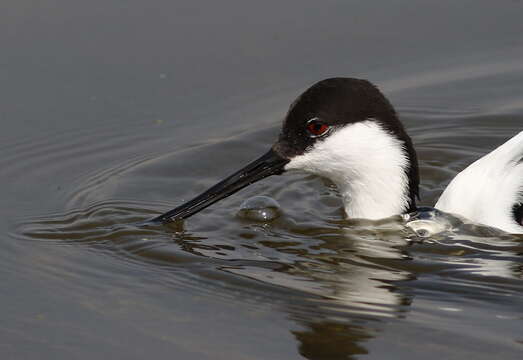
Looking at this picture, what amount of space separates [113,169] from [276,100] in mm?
1486

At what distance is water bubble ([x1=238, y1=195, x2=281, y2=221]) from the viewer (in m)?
7.27

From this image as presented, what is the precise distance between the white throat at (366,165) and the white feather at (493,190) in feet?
1.18

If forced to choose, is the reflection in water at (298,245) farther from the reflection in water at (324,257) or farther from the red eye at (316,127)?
the red eye at (316,127)

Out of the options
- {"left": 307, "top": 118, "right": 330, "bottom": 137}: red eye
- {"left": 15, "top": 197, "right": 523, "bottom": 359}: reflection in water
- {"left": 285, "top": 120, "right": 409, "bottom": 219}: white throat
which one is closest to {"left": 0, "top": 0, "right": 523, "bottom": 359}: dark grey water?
{"left": 15, "top": 197, "right": 523, "bottom": 359}: reflection in water

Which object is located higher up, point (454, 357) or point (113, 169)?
point (113, 169)

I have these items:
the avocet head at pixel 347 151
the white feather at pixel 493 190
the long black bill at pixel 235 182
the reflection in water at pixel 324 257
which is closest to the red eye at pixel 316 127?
the avocet head at pixel 347 151

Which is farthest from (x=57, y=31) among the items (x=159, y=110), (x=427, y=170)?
(x=427, y=170)

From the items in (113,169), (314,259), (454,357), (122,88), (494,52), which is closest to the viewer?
(454,357)

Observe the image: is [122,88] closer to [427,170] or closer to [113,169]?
[113,169]

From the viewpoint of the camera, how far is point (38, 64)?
8.62 metres

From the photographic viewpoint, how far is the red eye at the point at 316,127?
267 inches

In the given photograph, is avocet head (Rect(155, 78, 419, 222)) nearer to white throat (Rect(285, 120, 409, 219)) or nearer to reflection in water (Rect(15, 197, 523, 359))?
white throat (Rect(285, 120, 409, 219))

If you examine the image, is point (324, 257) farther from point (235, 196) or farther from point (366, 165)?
point (235, 196)

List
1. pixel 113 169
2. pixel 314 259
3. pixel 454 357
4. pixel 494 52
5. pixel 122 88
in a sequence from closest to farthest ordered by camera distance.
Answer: pixel 454 357
pixel 314 259
pixel 113 169
pixel 122 88
pixel 494 52
